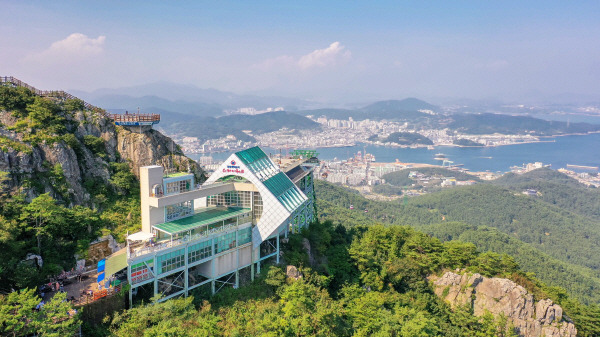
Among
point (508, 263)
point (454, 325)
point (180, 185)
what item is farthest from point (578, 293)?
point (180, 185)

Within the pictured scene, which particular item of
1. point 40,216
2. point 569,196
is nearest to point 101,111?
point 40,216

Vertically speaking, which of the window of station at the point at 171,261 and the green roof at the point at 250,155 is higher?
the green roof at the point at 250,155

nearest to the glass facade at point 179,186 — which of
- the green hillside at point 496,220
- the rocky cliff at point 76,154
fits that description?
the rocky cliff at point 76,154

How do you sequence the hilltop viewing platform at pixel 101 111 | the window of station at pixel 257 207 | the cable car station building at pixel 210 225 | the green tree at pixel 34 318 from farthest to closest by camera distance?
1. the hilltop viewing platform at pixel 101 111
2. the window of station at pixel 257 207
3. the cable car station building at pixel 210 225
4. the green tree at pixel 34 318

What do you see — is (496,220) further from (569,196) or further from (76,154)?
(76,154)

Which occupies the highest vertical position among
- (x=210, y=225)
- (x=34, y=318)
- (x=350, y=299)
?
(x=210, y=225)

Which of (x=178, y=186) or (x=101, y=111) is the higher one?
(x=101, y=111)

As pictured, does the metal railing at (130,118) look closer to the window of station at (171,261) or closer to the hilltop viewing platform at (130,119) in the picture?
the hilltop viewing platform at (130,119)
